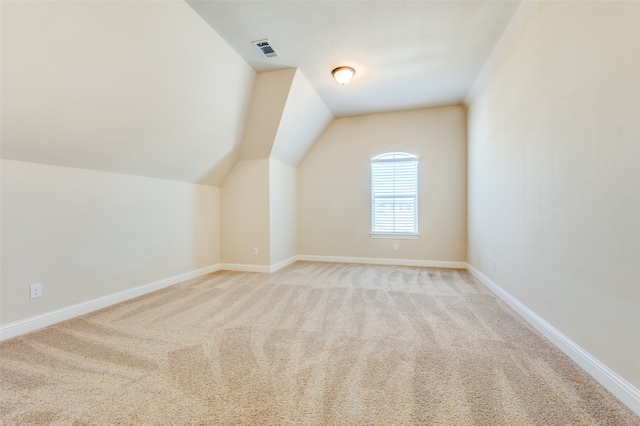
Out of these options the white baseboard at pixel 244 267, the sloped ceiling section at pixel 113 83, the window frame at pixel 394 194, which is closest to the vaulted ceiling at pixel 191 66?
the sloped ceiling section at pixel 113 83

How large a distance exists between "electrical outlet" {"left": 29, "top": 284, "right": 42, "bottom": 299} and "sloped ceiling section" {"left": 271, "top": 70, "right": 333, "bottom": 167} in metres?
2.99

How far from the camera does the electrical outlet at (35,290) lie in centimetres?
231

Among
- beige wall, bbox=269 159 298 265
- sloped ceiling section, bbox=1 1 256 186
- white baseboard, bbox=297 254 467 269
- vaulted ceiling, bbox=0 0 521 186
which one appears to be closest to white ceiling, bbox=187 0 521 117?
vaulted ceiling, bbox=0 0 521 186

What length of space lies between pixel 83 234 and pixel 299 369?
2.52m

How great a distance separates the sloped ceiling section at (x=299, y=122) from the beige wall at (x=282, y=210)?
0.69 feet

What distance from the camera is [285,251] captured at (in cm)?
492

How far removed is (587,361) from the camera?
1.64 m

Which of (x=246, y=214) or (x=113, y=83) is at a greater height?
(x=113, y=83)

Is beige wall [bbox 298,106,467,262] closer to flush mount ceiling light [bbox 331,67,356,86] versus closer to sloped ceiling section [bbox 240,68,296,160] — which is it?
sloped ceiling section [bbox 240,68,296,160]

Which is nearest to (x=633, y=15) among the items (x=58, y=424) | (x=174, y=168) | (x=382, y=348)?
(x=382, y=348)

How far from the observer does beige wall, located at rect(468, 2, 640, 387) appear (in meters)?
1.38

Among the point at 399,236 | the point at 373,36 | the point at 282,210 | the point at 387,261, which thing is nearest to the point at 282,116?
the point at 373,36

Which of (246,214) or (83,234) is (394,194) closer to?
(246,214)

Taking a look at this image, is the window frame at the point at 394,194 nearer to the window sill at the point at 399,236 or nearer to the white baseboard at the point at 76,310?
the window sill at the point at 399,236
